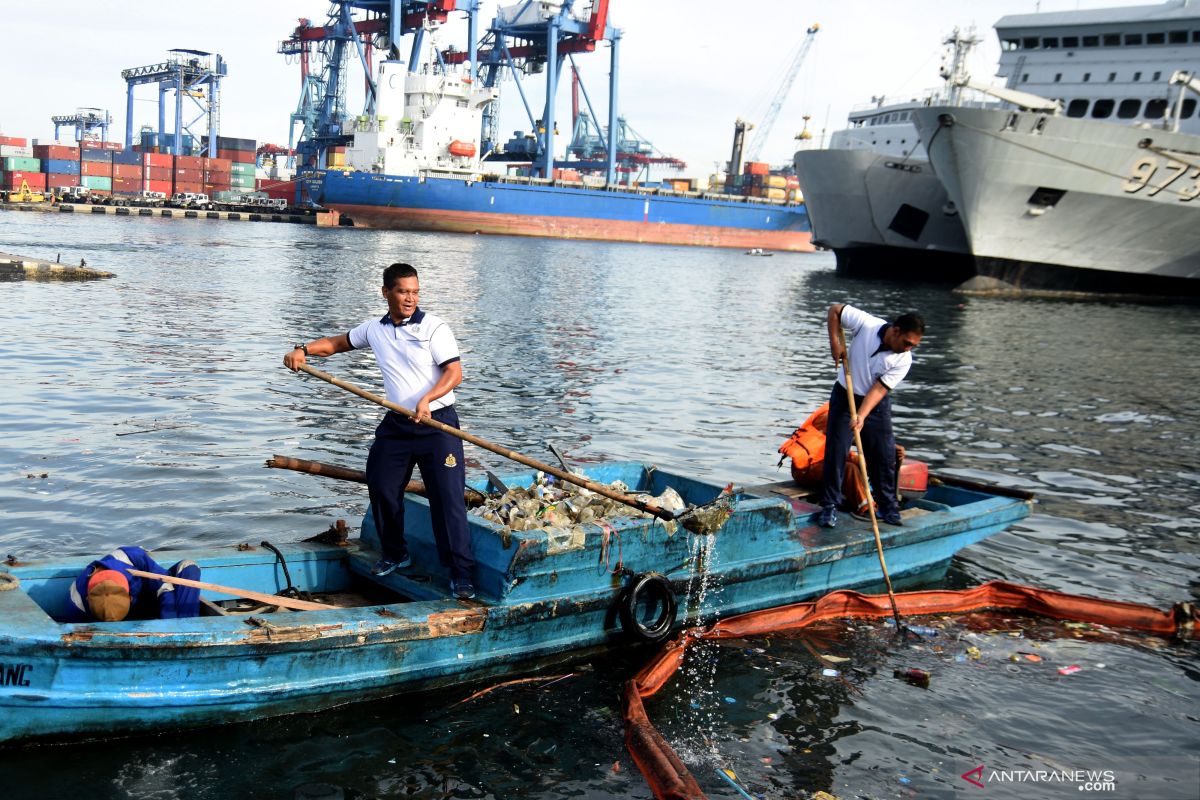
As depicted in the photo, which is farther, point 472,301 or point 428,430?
point 472,301

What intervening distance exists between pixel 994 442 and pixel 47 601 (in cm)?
1209

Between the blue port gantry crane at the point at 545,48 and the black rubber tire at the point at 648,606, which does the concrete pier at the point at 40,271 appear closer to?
the black rubber tire at the point at 648,606

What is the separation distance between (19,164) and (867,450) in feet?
323

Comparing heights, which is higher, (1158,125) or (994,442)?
(1158,125)

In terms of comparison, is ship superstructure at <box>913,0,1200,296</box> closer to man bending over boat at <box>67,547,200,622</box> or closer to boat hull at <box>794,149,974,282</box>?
boat hull at <box>794,149,974,282</box>

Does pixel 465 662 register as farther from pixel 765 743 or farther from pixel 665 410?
pixel 665 410

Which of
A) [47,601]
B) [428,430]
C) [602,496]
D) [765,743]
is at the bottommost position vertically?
[765,743]

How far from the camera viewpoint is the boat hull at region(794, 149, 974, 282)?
43.9 metres

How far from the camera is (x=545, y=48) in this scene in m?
86.9

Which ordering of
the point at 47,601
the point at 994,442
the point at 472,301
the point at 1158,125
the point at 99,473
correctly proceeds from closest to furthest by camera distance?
the point at 47,601 < the point at 99,473 < the point at 994,442 < the point at 472,301 < the point at 1158,125

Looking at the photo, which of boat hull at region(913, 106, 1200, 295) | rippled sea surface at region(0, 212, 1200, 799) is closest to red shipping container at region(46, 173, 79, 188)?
rippled sea surface at region(0, 212, 1200, 799)

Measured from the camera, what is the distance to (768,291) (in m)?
42.0

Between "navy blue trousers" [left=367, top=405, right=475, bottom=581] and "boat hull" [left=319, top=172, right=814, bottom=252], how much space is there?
68.6 m

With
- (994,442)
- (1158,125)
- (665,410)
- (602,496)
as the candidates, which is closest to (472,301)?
(665,410)
